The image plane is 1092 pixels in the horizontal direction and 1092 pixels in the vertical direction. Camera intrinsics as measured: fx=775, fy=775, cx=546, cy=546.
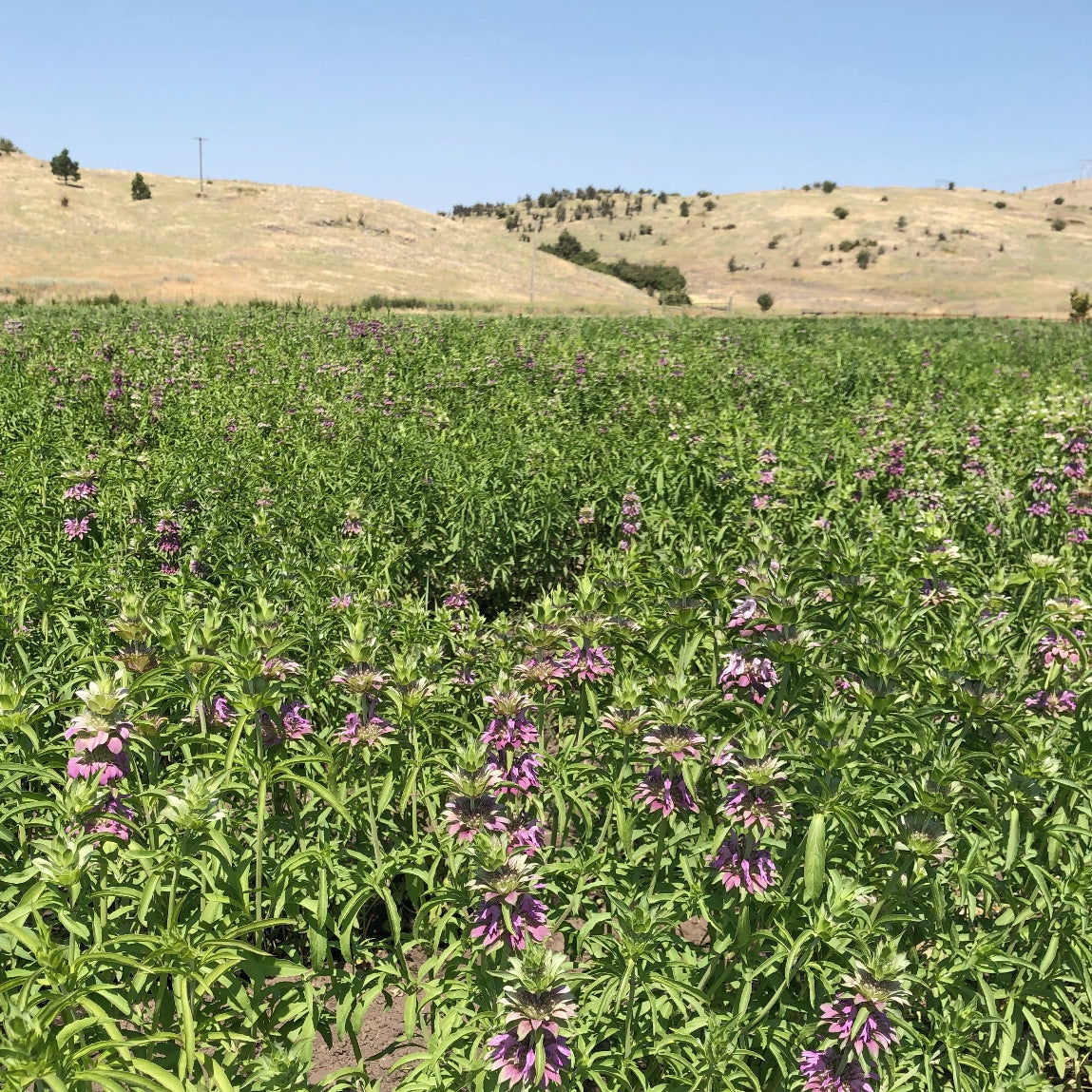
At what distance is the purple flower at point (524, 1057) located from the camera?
181 centimetres

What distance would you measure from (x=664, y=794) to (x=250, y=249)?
7766cm

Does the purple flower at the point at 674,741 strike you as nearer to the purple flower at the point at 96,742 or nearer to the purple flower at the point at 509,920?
the purple flower at the point at 509,920

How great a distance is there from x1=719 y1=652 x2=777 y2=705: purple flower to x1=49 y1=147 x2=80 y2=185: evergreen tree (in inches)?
4115

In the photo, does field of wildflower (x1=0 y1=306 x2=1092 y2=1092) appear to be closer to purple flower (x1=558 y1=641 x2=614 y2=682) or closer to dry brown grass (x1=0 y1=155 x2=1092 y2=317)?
purple flower (x1=558 y1=641 x2=614 y2=682)

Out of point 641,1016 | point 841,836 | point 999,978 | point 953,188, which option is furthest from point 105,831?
point 953,188

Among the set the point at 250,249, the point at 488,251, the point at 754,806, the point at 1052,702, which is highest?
the point at 488,251

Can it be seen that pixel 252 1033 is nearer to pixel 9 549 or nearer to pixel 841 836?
pixel 841 836

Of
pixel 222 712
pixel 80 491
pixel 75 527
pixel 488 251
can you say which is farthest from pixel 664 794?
pixel 488 251

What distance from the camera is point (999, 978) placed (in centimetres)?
298

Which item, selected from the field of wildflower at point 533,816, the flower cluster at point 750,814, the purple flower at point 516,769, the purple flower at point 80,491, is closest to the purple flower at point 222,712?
Answer: the field of wildflower at point 533,816

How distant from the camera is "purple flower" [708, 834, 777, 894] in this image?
238 cm

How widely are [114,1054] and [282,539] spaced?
3.86m

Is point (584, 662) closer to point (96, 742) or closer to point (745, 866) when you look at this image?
Result: point (745, 866)

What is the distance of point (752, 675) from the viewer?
283cm
